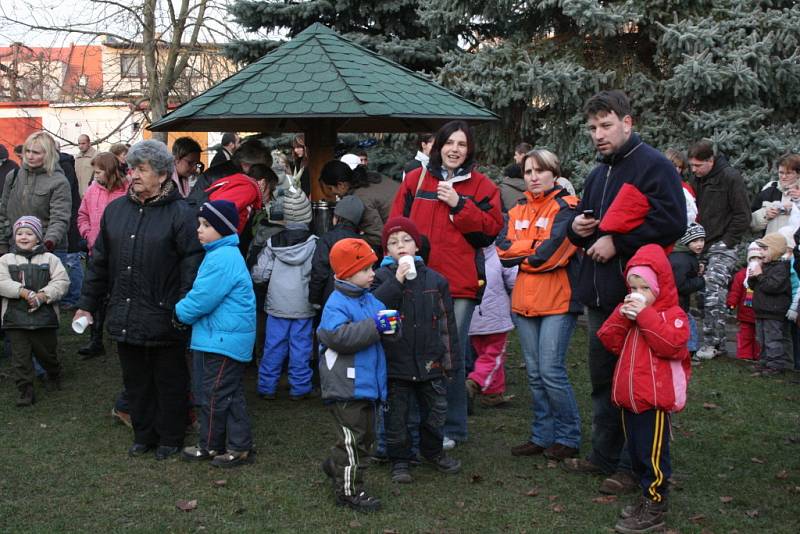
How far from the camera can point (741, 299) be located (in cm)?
941

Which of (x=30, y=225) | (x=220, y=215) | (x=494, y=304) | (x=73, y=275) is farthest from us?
(x=73, y=275)

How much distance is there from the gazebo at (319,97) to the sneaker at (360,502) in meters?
2.69

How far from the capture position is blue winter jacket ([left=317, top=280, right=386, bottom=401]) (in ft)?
16.7

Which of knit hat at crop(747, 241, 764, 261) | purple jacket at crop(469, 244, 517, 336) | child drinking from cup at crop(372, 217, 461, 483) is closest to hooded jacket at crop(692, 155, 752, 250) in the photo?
knit hat at crop(747, 241, 764, 261)

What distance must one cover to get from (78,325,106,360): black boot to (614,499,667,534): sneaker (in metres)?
6.18

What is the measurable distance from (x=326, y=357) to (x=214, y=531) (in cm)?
114

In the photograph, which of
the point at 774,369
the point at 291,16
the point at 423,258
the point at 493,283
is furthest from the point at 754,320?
the point at 291,16

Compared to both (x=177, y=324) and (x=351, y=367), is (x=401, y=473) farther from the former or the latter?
(x=177, y=324)

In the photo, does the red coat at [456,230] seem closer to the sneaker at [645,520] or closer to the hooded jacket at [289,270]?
the hooded jacket at [289,270]

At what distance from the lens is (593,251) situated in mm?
5125

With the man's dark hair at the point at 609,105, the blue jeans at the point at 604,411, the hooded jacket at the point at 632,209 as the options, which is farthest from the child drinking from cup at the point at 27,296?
the man's dark hair at the point at 609,105

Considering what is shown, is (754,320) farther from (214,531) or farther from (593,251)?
(214,531)

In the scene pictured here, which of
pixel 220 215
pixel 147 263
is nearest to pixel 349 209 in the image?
pixel 220 215

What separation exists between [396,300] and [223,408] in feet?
4.64
